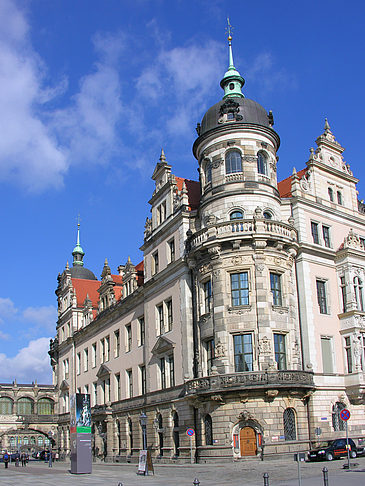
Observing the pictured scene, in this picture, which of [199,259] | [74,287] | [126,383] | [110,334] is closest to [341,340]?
[199,259]

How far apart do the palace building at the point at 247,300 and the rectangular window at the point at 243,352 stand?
2.3 inches

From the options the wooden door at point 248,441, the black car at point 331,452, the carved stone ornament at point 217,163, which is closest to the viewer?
the black car at point 331,452

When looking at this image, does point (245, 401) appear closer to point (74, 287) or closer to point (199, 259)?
point (199, 259)

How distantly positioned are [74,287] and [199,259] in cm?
3881

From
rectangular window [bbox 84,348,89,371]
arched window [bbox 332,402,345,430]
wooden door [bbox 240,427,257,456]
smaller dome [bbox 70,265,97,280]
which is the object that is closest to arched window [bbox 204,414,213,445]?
wooden door [bbox 240,427,257,456]

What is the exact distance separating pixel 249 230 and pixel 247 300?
4.28 metres

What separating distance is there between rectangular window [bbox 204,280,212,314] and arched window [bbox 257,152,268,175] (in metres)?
8.24

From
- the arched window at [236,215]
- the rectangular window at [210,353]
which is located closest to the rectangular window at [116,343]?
the rectangular window at [210,353]

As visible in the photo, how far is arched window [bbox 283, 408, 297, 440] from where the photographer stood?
113ft

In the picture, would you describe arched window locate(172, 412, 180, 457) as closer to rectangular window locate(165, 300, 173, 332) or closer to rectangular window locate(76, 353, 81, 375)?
rectangular window locate(165, 300, 173, 332)

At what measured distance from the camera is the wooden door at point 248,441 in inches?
1335

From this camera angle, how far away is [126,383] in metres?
51.2

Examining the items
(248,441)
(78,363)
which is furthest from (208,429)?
(78,363)

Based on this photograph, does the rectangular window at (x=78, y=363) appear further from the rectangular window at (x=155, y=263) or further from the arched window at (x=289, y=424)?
the arched window at (x=289, y=424)
